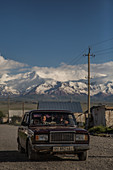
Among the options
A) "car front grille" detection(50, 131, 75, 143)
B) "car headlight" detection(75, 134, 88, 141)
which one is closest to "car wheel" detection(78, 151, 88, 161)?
"car headlight" detection(75, 134, 88, 141)

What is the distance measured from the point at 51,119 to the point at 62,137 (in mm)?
1757

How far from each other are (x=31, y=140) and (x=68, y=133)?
1.24m

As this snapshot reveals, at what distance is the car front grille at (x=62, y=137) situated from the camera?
10984mm

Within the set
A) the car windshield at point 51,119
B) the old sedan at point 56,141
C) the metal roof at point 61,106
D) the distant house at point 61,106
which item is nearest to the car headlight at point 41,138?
the old sedan at point 56,141

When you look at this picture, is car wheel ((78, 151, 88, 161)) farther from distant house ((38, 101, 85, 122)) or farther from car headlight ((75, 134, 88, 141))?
distant house ((38, 101, 85, 122))

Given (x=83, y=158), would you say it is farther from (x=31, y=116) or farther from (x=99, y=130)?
(x=99, y=130)

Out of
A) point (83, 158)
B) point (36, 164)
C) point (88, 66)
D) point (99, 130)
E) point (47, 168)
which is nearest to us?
point (47, 168)

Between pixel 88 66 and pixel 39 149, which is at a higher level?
pixel 88 66

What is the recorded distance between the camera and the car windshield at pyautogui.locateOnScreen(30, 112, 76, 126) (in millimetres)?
12523

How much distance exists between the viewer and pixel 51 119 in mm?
12680

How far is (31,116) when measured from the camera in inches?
502

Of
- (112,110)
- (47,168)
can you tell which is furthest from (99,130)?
(47,168)

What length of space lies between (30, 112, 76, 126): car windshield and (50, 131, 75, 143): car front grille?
145 cm

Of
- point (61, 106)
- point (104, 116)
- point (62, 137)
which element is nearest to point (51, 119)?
point (62, 137)
